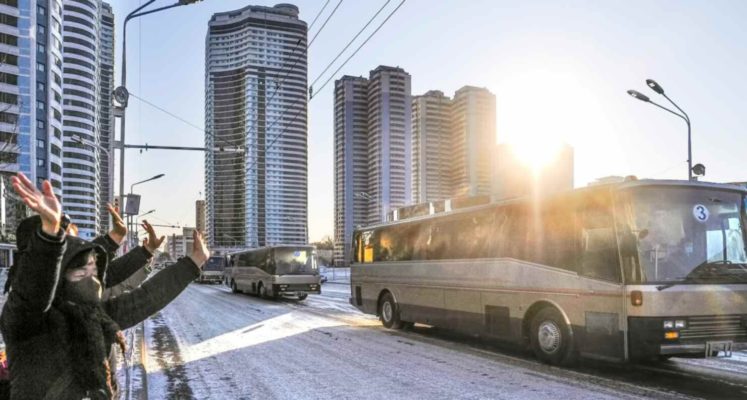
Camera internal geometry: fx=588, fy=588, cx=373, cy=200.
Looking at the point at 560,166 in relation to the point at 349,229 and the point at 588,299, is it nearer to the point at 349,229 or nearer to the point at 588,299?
the point at 588,299

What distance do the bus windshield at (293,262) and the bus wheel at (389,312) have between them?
12567 mm

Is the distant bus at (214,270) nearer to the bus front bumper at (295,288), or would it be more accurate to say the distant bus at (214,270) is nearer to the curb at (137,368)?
the bus front bumper at (295,288)

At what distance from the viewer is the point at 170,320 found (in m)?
17.4

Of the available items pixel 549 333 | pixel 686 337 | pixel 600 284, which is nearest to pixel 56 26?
pixel 549 333

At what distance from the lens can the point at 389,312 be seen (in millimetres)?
15250

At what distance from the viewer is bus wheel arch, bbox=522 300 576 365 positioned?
9.30m

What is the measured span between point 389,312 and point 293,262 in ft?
44.1

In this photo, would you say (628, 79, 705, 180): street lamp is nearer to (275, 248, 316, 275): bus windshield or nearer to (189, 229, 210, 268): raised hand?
(275, 248, 316, 275): bus windshield

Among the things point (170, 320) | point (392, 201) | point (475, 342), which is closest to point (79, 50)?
point (392, 201)

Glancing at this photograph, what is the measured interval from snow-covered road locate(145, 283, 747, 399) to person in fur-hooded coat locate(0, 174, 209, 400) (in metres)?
4.86

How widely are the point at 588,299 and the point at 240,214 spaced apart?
137 ft

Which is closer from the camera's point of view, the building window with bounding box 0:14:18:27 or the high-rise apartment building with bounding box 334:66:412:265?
the high-rise apartment building with bounding box 334:66:412:265

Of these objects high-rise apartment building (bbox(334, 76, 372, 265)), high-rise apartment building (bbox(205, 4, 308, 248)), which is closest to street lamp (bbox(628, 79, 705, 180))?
high-rise apartment building (bbox(205, 4, 308, 248))

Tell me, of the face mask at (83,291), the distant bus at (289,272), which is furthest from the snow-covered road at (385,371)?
the distant bus at (289,272)
